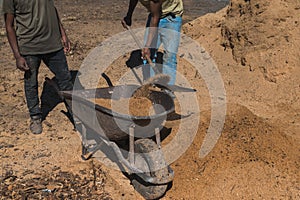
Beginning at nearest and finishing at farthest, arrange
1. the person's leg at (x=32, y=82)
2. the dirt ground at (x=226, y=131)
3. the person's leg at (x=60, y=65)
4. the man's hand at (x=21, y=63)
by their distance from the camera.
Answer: the dirt ground at (x=226, y=131) < the man's hand at (x=21, y=63) < the person's leg at (x=32, y=82) < the person's leg at (x=60, y=65)

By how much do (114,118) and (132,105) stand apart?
24.8 inches

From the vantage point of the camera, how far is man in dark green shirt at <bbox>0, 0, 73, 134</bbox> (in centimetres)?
392

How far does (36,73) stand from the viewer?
438 centimetres

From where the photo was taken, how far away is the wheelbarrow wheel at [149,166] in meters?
3.30

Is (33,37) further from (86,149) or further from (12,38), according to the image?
(86,149)

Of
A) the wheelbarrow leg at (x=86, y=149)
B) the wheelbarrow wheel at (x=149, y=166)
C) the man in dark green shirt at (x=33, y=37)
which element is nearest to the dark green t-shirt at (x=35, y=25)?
the man in dark green shirt at (x=33, y=37)

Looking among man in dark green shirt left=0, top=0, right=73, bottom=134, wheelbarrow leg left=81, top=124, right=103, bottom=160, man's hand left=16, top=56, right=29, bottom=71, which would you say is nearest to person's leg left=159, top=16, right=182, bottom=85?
man in dark green shirt left=0, top=0, right=73, bottom=134

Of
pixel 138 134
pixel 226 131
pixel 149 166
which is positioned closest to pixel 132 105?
pixel 138 134

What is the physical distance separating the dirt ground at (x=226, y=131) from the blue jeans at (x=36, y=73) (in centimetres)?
44

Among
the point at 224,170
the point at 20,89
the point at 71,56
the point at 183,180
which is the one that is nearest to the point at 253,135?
the point at 224,170

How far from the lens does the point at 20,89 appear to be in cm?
581

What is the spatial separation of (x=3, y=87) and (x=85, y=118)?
8.72 feet

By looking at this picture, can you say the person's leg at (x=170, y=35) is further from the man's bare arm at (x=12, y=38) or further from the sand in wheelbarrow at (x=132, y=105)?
the man's bare arm at (x=12, y=38)

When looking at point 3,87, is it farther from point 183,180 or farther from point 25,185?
point 183,180
